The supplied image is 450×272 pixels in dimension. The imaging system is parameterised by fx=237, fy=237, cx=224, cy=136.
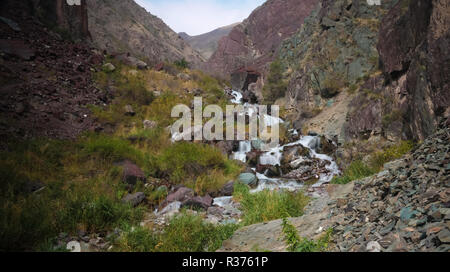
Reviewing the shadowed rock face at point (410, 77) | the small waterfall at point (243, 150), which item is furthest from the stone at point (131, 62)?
the shadowed rock face at point (410, 77)

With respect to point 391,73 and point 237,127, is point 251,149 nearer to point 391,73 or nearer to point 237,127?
point 237,127

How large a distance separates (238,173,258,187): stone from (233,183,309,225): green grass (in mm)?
1384

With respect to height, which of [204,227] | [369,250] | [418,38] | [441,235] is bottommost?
[204,227]

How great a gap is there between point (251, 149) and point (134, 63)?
9805mm

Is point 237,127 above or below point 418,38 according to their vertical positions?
below

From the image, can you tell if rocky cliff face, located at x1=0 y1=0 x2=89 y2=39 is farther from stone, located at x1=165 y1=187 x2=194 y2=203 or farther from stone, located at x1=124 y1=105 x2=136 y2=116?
stone, located at x1=165 y1=187 x2=194 y2=203

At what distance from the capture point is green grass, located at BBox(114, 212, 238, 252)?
3.23m

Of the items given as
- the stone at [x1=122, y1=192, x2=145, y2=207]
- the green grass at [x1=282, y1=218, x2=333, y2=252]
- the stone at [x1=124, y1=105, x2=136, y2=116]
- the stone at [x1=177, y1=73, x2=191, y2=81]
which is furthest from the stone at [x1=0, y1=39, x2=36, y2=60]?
the green grass at [x1=282, y1=218, x2=333, y2=252]

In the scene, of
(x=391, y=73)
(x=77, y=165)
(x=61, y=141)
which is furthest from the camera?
(x=391, y=73)

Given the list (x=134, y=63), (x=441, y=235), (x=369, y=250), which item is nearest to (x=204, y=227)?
(x=369, y=250)

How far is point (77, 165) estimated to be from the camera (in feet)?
19.3

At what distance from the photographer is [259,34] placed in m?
49.0

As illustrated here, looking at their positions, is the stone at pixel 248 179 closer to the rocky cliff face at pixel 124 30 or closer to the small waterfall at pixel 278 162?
the small waterfall at pixel 278 162

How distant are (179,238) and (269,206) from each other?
1.94 m
